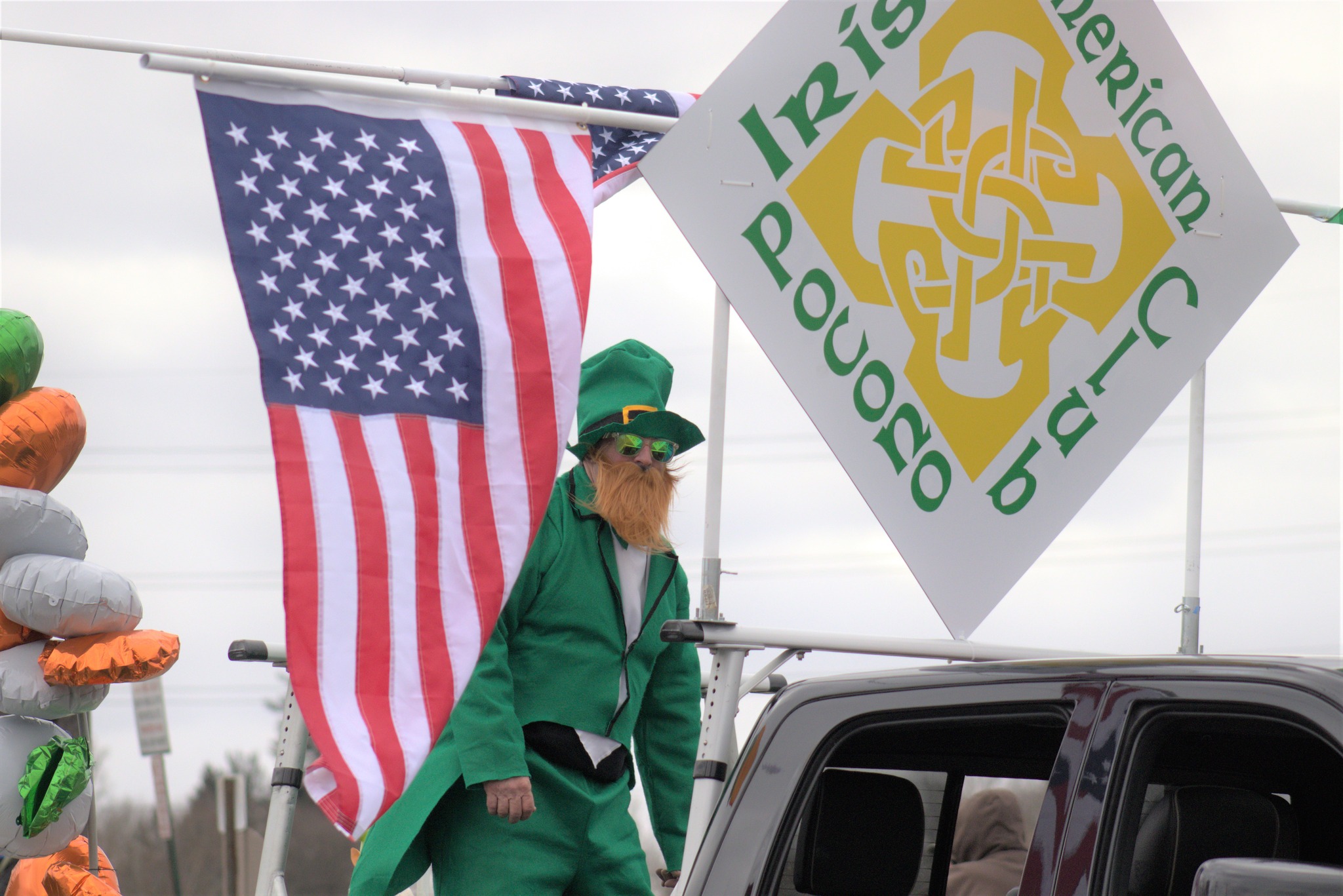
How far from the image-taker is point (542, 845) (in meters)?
3.20

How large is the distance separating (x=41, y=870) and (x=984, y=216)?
4069 millimetres

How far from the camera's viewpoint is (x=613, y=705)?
334cm

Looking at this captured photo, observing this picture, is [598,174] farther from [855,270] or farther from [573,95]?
[855,270]

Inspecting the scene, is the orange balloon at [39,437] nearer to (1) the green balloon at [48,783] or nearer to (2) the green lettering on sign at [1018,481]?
(1) the green balloon at [48,783]

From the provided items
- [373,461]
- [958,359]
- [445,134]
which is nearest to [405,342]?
[373,461]

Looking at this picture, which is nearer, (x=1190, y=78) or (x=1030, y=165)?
(x=1030, y=165)

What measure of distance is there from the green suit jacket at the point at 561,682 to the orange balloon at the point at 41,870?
2401mm

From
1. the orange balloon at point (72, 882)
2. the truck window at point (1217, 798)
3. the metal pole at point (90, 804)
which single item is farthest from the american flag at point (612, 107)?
the orange balloon at point (72, 882)

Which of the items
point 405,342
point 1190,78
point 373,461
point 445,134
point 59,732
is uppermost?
point 1190,78

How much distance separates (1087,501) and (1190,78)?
117 cm

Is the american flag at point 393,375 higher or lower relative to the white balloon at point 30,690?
higher

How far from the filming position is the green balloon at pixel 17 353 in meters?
4.65

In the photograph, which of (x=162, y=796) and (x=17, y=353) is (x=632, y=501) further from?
(x=162, y=796)

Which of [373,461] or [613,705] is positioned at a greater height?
[373,461]
